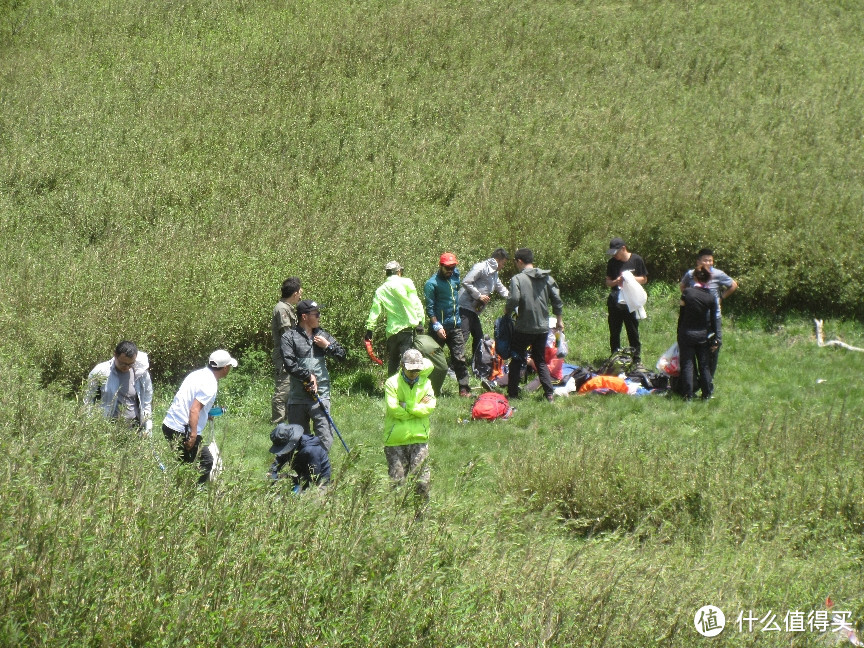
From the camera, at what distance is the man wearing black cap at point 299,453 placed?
681 centimetres

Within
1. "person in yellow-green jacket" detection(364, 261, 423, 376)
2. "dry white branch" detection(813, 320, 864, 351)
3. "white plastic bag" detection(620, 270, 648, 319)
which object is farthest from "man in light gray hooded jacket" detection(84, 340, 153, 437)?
"dry white branch" detection(813, 320, 864, 351)

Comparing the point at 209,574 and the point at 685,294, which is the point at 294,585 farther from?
the point at 685,294

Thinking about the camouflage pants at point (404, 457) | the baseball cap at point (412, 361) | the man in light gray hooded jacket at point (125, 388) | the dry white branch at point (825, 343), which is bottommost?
the dry white branch at point (825, 343)

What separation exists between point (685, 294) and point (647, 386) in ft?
4.81

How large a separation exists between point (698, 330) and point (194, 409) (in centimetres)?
632

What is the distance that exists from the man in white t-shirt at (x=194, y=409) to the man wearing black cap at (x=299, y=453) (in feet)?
2.22

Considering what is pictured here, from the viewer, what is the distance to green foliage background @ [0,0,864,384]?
11.6m

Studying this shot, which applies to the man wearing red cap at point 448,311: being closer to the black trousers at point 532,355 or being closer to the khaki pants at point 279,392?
the black trousers at point 532,355

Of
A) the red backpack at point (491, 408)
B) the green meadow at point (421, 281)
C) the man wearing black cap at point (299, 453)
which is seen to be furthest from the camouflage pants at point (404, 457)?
the red backpack at point (491, 408)

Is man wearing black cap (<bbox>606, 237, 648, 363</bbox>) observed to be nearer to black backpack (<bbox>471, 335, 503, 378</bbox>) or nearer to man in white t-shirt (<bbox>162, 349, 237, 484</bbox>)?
black backpack (<bbox>471, 335, 503, 378</bbox>)

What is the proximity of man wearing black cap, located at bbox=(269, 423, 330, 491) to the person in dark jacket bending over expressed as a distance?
5.45 meters

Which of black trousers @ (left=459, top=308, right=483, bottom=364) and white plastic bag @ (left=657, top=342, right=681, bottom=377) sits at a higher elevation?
black trousers @ (left=459, top=308, right=483, bottom=364)

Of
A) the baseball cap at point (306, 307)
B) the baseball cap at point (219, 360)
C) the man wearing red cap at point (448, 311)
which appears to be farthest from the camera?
the man wearing red cap at point (448, 311)

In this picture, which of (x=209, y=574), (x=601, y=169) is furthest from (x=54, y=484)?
(x=601, y=169)
